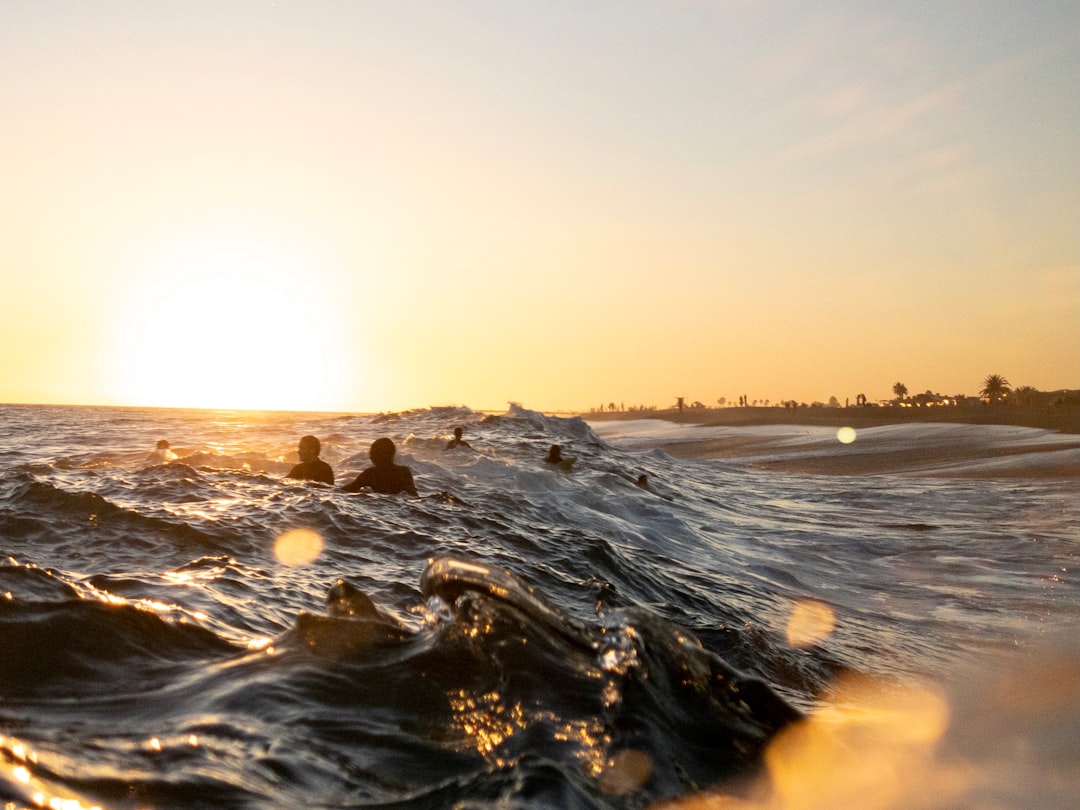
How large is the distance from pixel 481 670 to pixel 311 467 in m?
9.16

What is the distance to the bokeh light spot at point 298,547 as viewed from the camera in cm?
727

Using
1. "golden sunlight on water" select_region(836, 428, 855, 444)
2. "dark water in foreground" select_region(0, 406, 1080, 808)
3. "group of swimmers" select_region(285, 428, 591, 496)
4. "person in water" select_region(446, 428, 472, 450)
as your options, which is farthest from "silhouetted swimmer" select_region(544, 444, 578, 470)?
"golden sunlight on water" select_region(836, 428, 855, 444)

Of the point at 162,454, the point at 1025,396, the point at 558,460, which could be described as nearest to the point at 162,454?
the point at 162,454

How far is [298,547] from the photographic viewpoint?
7.76 meters

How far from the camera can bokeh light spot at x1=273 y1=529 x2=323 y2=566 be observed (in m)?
7.27

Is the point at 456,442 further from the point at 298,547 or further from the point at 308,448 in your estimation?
the point at 298,547

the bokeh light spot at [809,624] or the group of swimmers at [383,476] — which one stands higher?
the group of swimmers at [383,476]

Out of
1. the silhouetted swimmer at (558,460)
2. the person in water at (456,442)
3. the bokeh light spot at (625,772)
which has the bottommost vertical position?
the bokeh light spot at (625,772)

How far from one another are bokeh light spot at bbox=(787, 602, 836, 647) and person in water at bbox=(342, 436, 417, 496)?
233 inches

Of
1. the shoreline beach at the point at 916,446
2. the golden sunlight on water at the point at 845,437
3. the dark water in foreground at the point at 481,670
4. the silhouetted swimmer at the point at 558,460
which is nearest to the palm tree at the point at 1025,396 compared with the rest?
the shoreline beach at the point at 916,446

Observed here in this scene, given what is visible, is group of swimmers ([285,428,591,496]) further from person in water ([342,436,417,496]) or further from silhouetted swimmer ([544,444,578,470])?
silhouetted swimmer ([544,444,578,470])

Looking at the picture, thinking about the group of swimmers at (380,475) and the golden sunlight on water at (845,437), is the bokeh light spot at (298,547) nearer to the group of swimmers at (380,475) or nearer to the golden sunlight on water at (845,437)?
the group of swimmers at (380,475)

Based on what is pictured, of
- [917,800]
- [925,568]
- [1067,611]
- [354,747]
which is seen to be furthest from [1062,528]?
[354,747]

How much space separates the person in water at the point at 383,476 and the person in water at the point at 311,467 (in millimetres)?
1011
